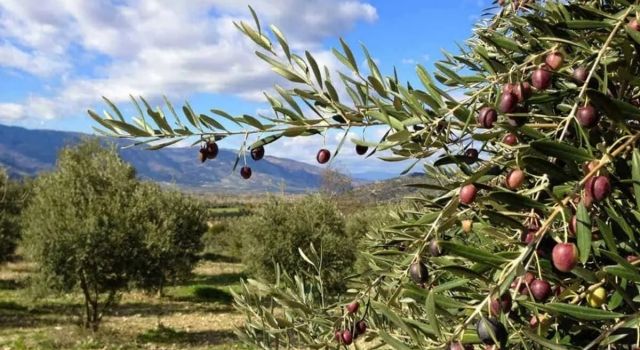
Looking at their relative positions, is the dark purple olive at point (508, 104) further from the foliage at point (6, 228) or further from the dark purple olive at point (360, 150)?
the foliage at point (6, 228)

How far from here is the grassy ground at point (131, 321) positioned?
1559cm

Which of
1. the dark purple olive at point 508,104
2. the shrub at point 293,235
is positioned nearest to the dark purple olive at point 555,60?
the dark purple olive at point 508,104

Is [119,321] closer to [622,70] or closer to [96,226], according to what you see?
[96,226]

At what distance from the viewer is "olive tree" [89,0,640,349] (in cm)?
104

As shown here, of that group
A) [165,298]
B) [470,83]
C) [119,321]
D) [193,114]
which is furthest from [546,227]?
[165,298]

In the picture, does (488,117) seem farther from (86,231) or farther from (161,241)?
(161,241)

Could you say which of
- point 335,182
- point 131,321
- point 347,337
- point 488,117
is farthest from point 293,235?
point 335,182

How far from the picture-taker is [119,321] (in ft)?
63.7

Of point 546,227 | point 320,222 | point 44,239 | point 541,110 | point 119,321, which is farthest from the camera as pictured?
point 320,222

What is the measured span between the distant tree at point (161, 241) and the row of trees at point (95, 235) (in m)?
0.04

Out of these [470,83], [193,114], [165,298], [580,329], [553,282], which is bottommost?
[165,298]

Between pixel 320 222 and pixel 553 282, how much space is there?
2180 cm

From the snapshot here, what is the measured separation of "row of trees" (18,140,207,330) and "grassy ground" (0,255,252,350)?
1.20 m

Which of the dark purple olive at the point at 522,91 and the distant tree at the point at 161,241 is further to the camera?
the distant tree at the point at 161,241
